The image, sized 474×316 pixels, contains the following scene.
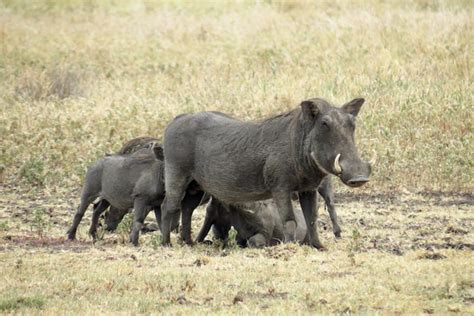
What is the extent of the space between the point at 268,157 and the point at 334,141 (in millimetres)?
878

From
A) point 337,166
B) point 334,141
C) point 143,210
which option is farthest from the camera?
point 143,210

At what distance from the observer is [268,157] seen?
10250 mm

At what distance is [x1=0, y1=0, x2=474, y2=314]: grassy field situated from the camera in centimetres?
790

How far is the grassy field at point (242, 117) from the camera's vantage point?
311 inches

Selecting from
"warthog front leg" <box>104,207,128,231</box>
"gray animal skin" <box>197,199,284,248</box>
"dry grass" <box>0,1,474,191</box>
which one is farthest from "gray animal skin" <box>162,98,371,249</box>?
"dry grass" <box>0,1,474,191</box>

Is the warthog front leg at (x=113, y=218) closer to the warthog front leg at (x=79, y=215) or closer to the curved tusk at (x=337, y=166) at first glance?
the warthog front leg at (x=79, y=215)

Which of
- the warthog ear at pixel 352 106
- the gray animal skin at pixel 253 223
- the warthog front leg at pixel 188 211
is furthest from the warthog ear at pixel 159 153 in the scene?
the warthog ear at pixel 352 106

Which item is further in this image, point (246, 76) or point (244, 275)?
point (246, 76)

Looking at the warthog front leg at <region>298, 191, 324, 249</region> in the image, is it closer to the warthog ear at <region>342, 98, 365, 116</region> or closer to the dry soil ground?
the dry soil ground

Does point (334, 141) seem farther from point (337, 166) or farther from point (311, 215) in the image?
point (311, 215)

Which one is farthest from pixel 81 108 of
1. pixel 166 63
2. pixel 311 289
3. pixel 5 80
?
pixel 311 289

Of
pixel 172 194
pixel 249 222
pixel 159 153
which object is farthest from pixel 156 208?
pixel 249 222

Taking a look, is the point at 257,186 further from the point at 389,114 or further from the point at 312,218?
the point at 389,114

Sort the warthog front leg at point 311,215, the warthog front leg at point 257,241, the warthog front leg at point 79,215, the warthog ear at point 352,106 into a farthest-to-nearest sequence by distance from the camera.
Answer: the warthog front leg at point 79,215 < the warthog front leg at point 257,241 < the warthog front leg at point 311,215 < the warthog ear at point 352,106
